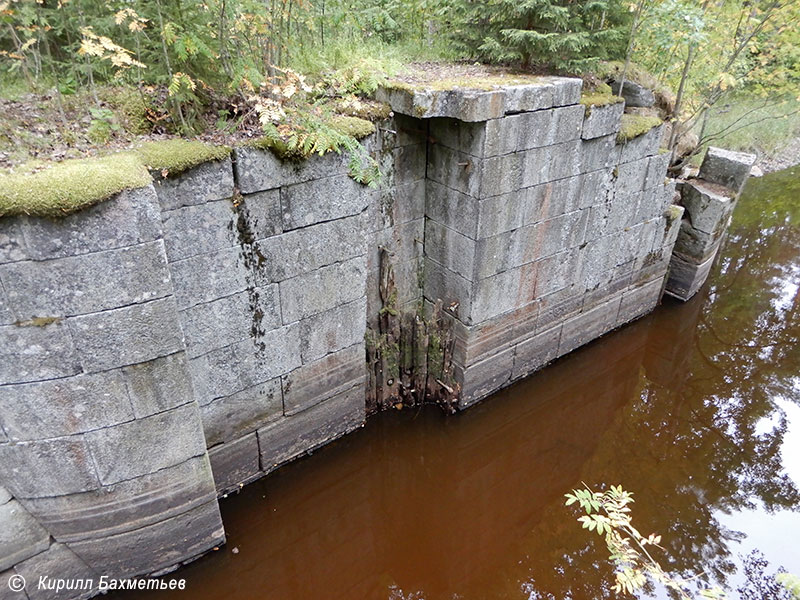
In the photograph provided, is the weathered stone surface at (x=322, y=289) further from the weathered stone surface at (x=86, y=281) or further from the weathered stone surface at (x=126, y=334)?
the weathered stone surface at (x=86, y=281)

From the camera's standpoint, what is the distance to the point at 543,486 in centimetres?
550

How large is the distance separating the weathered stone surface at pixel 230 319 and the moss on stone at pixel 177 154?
109 centimetres

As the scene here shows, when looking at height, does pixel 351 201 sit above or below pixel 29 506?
above

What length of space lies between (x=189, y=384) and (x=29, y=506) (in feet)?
4.36

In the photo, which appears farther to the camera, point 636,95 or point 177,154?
point 636,95

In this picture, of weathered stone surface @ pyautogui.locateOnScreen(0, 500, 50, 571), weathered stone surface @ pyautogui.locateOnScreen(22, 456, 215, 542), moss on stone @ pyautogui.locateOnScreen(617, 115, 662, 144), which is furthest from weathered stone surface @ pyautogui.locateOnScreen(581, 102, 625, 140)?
weathered stone surface @ pyautogui.locateOnScreen(0, 500, 50, 571)

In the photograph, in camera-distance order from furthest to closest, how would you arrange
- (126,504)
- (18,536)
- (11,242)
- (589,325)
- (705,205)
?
(705,205)
(589,325)
(126,504)
(18,536)
(11,242)

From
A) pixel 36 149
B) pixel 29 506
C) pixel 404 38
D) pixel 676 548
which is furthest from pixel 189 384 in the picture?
pixel 404 38

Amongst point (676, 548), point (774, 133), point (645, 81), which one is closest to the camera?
point (676, 548)

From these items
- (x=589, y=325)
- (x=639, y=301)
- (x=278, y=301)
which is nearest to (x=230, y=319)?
(x=278, y=301)

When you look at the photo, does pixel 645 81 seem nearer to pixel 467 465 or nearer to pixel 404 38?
pixel 404 38

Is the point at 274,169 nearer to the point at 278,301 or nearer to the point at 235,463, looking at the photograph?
the point at 278,301

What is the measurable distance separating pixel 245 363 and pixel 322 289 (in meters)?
0.92

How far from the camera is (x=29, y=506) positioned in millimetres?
3627
